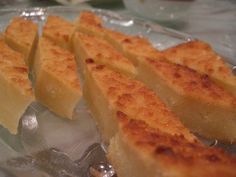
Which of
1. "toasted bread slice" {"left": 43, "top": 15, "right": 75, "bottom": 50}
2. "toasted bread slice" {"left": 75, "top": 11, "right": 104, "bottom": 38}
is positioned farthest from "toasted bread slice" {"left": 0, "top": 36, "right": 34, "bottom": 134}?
"toasted bread slice" {"left": 75, "top": 11, "right": 104, "bottom": 38}

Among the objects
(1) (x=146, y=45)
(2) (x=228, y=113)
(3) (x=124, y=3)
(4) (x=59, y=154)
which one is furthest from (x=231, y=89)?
(3) (x=124, y=3)

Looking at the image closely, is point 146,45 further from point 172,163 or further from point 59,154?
point 172,163

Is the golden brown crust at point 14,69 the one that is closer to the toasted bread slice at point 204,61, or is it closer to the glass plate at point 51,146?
the glass plate at point 51,146

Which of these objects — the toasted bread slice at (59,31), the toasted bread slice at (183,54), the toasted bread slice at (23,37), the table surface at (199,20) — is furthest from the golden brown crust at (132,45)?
the table surface at (199,20)

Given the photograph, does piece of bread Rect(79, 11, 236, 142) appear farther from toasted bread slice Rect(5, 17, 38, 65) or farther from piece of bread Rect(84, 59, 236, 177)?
toasted bread slice Rect(5, 17, 38, 65)

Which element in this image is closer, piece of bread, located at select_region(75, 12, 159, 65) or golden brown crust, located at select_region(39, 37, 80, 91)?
golden brown crust, located at select_region(39, 37, 80, 91)

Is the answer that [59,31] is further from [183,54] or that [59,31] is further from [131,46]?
[183,54]
